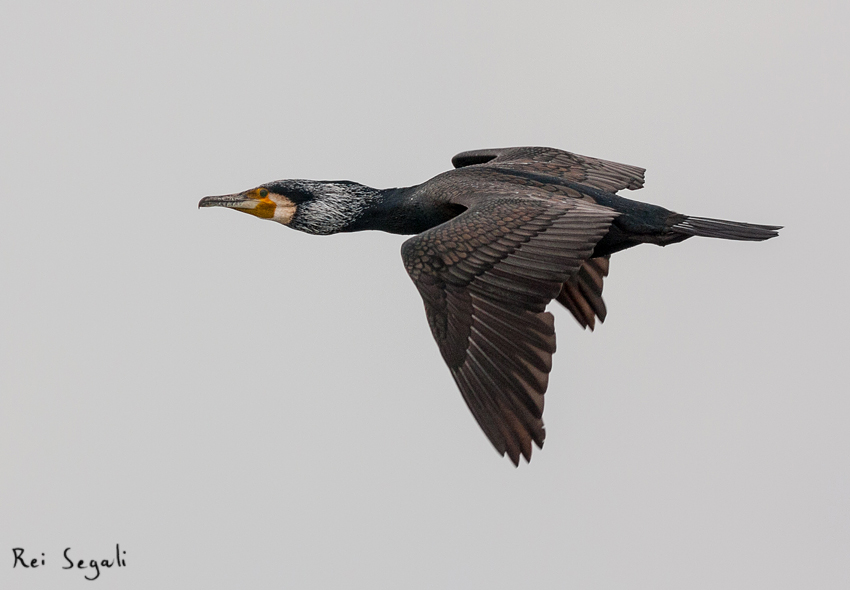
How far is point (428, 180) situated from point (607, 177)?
171 centimetres

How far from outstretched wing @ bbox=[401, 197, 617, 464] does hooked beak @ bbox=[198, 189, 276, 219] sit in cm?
243

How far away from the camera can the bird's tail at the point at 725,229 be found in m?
9.77

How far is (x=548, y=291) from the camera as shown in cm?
870

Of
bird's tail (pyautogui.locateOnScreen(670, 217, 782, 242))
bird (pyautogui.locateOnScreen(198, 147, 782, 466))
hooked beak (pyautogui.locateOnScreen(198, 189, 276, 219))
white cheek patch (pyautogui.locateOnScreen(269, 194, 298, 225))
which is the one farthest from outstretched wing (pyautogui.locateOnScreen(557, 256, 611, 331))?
hooked beak (pyautogui.locateOnScreen(198, 189, 276, 219))

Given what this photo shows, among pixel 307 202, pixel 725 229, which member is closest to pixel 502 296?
pixel 725 229

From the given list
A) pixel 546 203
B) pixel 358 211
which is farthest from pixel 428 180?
pixel 546 203

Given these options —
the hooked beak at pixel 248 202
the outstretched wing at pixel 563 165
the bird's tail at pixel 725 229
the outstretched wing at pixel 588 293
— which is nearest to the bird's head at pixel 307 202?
the hooked beak at pixel 248 202

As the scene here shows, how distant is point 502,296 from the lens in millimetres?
8789

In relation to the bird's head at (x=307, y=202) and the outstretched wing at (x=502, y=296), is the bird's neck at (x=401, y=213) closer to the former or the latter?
the bird's head at (x=307, y=202)

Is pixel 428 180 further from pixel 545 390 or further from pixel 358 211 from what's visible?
pixel 545 390

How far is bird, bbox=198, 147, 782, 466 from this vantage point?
8.58 m

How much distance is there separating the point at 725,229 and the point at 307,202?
3.57 m

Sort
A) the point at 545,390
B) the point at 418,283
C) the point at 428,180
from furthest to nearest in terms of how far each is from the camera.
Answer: the point at 428,180 → the point at 418,283 → the point at 545,390

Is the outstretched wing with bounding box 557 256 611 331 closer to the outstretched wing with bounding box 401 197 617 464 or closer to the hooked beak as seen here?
the outstretched wing with bounding box 401 197 617 464
